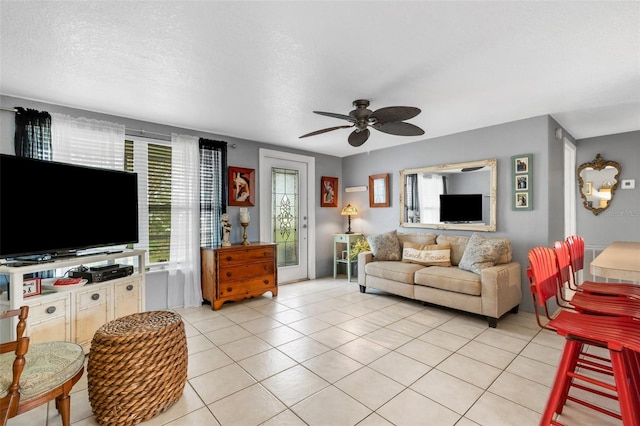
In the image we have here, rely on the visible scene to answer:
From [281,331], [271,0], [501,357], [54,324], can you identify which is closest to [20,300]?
[54,324]

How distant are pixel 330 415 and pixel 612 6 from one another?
2.87 metres

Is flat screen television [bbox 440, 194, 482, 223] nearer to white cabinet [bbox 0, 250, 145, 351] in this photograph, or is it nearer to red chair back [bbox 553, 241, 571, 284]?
red chair back [bbox 553, 241, 571, 284]

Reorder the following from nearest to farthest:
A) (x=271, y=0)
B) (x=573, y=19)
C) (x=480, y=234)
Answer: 1. (x=271, y=0)
2. (x=573, y=19)
3. (x=480, y=234)

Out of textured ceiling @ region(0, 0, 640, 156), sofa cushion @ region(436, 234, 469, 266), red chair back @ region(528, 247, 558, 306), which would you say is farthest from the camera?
sofa cushion @ region(436, 234, 469, 266)

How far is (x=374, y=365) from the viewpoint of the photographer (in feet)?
7.73

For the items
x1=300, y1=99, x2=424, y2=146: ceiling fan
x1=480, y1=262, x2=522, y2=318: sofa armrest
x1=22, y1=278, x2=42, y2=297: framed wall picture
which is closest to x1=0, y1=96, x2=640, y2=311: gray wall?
x1=480, y1=262, x2=522, y2=318: sofa armrest

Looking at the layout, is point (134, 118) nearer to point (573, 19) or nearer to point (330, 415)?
point (330, 415)

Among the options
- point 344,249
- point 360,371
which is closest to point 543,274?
point 360,371

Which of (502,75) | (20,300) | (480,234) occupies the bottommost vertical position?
(20,300)

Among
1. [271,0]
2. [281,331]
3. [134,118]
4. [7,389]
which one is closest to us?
[7,389]

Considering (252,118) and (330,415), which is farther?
(252,118)

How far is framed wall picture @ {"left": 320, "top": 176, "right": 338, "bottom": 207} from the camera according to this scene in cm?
557

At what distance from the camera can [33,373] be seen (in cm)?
144

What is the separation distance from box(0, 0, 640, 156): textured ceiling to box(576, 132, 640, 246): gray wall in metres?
1.13
